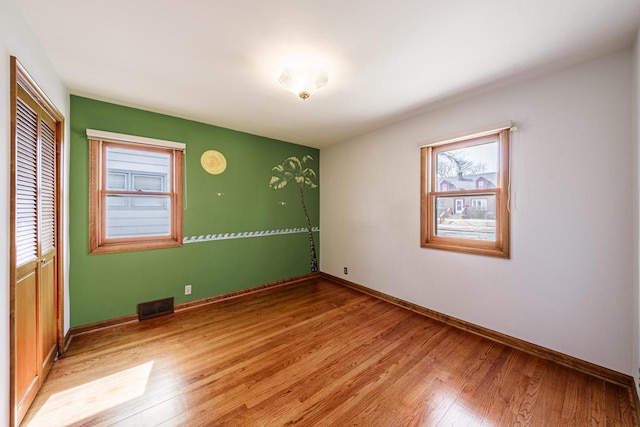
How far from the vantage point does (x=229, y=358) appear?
2.10 metres

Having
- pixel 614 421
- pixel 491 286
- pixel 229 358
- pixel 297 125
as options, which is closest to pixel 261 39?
pixel 297 125

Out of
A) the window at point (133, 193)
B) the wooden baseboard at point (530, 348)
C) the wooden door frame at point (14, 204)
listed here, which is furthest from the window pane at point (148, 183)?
the wooden baseboard at point (530, 348)

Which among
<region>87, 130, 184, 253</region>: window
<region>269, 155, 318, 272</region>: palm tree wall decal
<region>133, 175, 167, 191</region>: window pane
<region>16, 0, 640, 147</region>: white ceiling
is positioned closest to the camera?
<region>16, 0, 640, 147</region>: white ceiling

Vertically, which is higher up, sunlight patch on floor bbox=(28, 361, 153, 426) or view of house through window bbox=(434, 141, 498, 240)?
view of house through window bbox=(434, 141, 498, 240)

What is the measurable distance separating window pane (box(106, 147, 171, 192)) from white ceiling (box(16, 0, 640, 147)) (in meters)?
0.58

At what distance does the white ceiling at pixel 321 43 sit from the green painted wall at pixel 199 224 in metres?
0.57

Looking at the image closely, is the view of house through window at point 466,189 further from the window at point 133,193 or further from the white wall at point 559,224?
the window at point 133,193

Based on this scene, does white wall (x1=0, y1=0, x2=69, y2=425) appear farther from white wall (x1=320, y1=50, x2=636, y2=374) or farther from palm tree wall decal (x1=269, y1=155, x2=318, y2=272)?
white wall (x1=320, y1=50, x2=636, y2=374)

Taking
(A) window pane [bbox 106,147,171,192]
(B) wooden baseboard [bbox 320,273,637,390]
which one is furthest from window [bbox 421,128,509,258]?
(A) window pane [bbox 106,147,171,192]

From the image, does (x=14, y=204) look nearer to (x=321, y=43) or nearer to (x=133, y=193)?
(x=133, y=193)

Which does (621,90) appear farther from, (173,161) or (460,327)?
Result: (173,161)

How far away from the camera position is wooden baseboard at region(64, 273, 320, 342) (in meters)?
2.48

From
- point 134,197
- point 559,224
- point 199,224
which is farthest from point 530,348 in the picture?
point 134,197

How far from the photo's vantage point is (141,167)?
2861 mm
